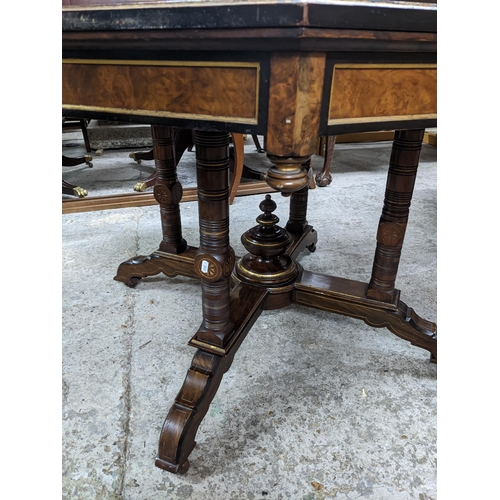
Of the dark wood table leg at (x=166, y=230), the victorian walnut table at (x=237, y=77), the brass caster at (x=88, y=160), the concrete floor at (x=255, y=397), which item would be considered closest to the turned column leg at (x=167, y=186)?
the dark wood table leg at (x=166, y=230)

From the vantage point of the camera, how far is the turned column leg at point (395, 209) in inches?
43.7

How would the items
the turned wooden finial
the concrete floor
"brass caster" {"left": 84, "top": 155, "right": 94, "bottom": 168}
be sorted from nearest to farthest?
1. the concrete floor
2. the turned wooden finial
3. "brass caster" {"left": 84, "top": 155, "right": 94, "bottom": 168}

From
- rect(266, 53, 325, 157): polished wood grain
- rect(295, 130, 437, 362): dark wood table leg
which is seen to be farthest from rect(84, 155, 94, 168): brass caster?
rect(266, 53, 325, 157): polished wood grain

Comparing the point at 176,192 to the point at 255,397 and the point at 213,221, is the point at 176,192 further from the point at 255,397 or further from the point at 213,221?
the point at 255,397

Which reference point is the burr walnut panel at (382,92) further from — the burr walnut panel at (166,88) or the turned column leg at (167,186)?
the turned column leg at (167,186)

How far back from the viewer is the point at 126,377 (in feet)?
3.77

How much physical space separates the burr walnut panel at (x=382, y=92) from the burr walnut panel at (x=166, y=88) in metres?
0.12

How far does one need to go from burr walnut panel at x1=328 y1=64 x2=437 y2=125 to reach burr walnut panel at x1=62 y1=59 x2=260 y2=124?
0.12 metres

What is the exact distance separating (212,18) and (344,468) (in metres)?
0.91

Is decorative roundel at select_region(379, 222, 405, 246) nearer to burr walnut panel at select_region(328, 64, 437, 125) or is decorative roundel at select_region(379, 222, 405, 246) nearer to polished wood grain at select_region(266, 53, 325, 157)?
burr walnut panel at select_region(328, 64, 437, 125)

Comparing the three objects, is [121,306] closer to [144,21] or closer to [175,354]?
[175,354]

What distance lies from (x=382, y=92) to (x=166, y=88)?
345 mm

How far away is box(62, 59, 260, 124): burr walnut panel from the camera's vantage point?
1.98ft

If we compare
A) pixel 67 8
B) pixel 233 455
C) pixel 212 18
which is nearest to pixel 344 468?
pixel 233 455
